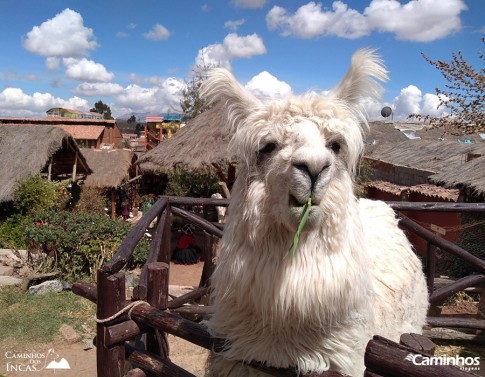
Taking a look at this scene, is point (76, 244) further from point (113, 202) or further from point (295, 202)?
point (113, 202)

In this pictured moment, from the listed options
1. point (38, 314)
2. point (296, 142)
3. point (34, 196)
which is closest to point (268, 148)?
point (296, 142)

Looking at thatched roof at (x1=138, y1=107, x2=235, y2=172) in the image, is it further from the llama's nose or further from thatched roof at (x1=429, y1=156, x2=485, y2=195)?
the llama's nose

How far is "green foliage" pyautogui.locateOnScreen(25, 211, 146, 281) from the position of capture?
8.55m

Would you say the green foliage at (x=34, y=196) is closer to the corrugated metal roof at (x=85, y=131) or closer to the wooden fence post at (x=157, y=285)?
the wooden fence post at (x=157, y=285)

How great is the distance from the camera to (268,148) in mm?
1638

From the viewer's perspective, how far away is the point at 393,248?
2.57 metres

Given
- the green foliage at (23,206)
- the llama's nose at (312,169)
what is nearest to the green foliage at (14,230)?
the green foliage at (23,206)

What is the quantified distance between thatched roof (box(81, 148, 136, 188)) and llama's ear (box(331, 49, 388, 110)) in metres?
19.7

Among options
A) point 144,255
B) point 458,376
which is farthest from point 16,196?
point 458,376

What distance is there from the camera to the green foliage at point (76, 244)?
855 centimetres

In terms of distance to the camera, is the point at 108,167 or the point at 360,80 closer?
the point at 360,80

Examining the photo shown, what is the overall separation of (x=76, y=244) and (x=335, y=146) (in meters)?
8.12

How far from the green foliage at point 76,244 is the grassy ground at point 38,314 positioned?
681 mm

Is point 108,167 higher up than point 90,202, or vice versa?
point 108,167
